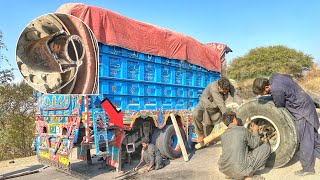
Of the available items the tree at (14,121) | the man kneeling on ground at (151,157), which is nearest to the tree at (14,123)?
the tree at (14,121)

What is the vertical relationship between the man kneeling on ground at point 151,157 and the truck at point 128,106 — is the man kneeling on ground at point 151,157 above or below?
below

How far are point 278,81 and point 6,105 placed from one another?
8794mm

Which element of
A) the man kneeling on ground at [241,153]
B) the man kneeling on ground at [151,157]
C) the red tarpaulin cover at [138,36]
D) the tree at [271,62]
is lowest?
the man kneeling on ground at [151,157]

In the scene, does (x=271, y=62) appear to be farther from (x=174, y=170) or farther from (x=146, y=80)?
(x=174, y=170)

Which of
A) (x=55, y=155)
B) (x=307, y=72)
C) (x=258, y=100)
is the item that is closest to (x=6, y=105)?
(x=55, y=155)

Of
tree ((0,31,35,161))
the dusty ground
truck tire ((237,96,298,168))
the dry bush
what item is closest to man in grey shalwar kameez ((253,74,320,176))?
truck tire ((237,96,298,168))

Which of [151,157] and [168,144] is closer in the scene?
[151,157]

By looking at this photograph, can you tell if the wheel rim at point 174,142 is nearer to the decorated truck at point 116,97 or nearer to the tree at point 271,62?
the decorated truck at point 116,97

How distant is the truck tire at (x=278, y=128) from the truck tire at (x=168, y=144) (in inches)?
92.8

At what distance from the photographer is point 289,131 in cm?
495

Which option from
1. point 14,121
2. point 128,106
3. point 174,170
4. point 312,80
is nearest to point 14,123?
point 14,121

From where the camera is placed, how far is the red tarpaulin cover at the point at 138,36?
5.68m

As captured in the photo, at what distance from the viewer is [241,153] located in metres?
4.38

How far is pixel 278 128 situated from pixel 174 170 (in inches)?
87.1
